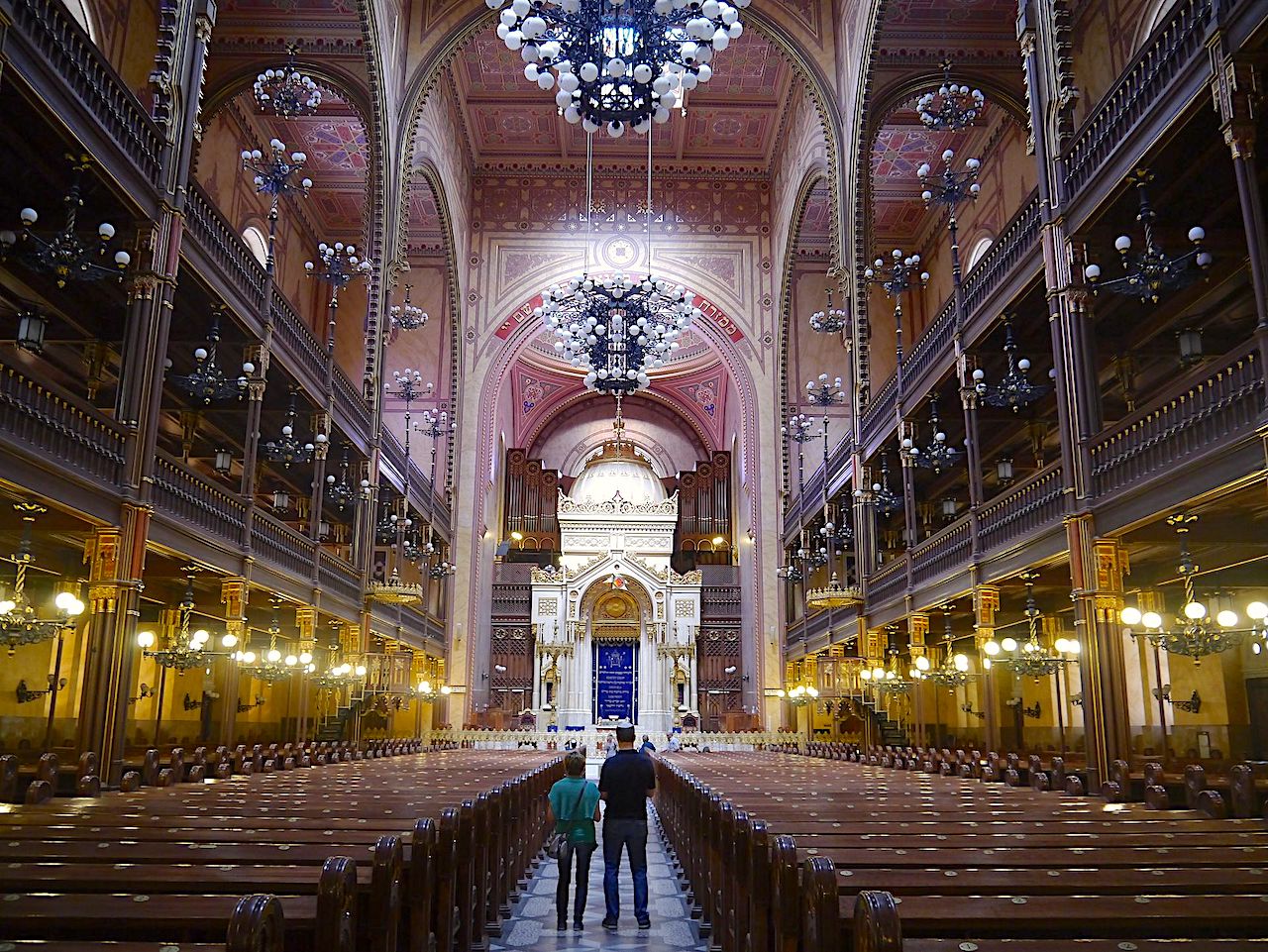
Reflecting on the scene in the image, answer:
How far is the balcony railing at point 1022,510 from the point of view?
41.3 feet

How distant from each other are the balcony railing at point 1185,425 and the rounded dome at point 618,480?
28571mm

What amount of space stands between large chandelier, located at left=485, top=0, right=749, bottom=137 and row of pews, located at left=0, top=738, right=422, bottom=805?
9.60 meters

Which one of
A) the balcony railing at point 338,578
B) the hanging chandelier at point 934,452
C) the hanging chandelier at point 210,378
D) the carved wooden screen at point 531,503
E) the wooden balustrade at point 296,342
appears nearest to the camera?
the hanging chandelier at point 210,378

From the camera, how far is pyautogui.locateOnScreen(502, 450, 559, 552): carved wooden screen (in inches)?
1566

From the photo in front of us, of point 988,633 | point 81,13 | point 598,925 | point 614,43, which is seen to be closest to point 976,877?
point 598,925

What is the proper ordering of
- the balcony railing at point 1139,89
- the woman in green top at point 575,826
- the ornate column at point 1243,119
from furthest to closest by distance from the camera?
the balcony railing at point 1139,89
the ornate column at point 1243,119
the woman in green top at point 575,826

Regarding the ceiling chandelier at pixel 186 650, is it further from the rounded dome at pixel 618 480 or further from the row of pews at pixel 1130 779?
the rounded dome at pixel 618 480

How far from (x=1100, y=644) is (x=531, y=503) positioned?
3106 cm

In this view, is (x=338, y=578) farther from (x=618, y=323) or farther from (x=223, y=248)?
(x=223, y=248)

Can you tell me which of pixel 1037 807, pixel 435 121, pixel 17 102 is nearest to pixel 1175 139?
pixel 1037 807

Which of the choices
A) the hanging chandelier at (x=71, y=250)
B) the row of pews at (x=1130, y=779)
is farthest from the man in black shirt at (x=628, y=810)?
the hanging chandelier at (x=71, y=250)

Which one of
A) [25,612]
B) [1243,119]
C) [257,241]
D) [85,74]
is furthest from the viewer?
[257,241]

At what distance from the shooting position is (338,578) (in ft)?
65.2

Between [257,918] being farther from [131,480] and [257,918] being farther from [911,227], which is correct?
[911,227]
